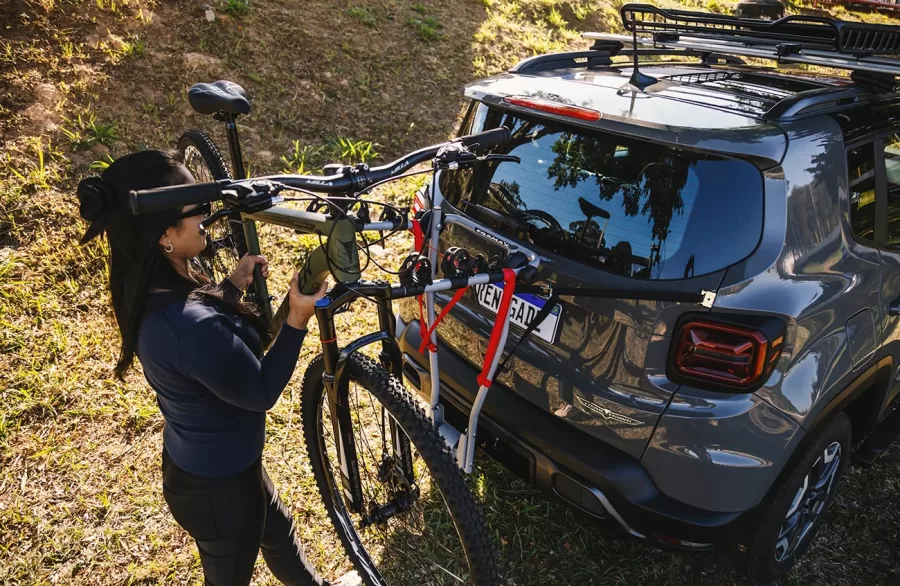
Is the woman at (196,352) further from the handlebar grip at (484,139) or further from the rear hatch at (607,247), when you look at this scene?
the rear hatch at (607,247)

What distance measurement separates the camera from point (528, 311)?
231 centimetres

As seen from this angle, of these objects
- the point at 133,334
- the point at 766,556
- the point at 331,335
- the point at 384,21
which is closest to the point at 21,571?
the point at 133,334

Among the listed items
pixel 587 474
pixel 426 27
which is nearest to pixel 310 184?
pixel 587 474

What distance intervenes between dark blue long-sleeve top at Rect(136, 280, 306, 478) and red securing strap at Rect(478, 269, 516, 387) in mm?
677

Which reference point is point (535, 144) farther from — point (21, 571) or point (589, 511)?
point (21, 571)

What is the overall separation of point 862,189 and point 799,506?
50.6 inches

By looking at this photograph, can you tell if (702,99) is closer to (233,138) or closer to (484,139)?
(484,139)

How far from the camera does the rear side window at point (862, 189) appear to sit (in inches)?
86.7

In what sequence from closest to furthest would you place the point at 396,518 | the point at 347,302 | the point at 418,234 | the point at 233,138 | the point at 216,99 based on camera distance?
the point at 347,302 → the point at 418,234 → the point at 396,518 → the point at 216,99 → the point at 233,138

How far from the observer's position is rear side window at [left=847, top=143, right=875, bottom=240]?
2201mm

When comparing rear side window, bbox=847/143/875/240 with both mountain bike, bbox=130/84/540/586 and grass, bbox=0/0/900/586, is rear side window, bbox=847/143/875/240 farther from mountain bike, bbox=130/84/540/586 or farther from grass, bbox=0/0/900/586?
grass, bbox=0/0/900/586

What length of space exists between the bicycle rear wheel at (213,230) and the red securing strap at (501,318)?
2.33 metres

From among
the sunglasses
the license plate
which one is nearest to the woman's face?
the sunglasses

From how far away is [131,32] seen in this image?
19.4 feet
